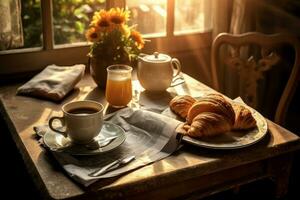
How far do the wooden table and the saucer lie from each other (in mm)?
29

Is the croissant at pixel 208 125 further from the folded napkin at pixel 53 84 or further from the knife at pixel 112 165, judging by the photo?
the folded napkin at pixel 53 84

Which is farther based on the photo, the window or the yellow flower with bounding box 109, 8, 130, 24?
the window

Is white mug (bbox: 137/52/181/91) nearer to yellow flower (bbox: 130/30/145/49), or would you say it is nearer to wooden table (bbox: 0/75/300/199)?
yellow flower (bbox: 130/30/145/49)

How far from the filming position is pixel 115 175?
1064 mm

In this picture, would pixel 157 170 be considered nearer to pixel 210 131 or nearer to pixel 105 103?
pixel 210 131

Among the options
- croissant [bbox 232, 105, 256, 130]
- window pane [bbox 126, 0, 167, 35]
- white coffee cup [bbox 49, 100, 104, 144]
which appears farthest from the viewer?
window pane [bbox 126, 0, 167, 35]

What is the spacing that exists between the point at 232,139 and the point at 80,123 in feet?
1.33

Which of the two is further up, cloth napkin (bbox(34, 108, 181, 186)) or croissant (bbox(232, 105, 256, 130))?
A: croissant (bbox(232, 105, 256, 130))

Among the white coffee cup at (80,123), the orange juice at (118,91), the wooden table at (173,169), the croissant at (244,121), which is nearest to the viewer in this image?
the wooden table at (173,169)

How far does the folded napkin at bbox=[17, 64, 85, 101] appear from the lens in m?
1.52

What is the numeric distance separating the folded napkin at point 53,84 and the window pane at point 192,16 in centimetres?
69

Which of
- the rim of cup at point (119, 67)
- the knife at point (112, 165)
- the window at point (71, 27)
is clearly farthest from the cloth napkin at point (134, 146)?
the window at point (71, 27)

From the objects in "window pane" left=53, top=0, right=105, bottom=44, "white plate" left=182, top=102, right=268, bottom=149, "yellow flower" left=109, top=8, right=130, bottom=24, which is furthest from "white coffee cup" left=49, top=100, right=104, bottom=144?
"window pane" left=53, top=0, right=105, bottom=44

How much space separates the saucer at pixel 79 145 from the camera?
1146 millimetres
